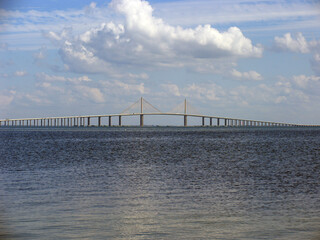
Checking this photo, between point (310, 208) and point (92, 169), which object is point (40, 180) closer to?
point (92, 169)

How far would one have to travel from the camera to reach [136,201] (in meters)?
14.5

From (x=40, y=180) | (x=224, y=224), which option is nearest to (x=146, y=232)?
(x=224, y=224)

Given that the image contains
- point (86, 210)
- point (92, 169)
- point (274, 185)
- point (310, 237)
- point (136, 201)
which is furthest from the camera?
point (92, 169)

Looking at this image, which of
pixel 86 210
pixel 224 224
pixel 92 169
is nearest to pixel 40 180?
pixel 92 169

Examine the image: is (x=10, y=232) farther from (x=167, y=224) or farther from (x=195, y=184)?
(x=195, y=184)

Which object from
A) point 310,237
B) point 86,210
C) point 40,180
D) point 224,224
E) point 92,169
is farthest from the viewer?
point 92,169

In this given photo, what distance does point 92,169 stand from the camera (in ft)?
82.3

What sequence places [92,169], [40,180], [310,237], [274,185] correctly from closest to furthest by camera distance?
[310,237] < [274,185] < [40,180] < [92,169]

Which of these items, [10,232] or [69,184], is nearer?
[10,232]

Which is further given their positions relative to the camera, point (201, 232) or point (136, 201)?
point (136, 201)

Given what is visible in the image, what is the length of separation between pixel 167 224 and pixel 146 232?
923mm

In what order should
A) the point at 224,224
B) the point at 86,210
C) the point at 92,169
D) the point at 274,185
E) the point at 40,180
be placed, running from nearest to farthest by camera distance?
the point at 224,224
the point at 86,210
the point at 274,185
the point at 40,180
the point at 92,169

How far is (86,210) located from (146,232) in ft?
9.37

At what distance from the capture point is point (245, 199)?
14836 millimetres
